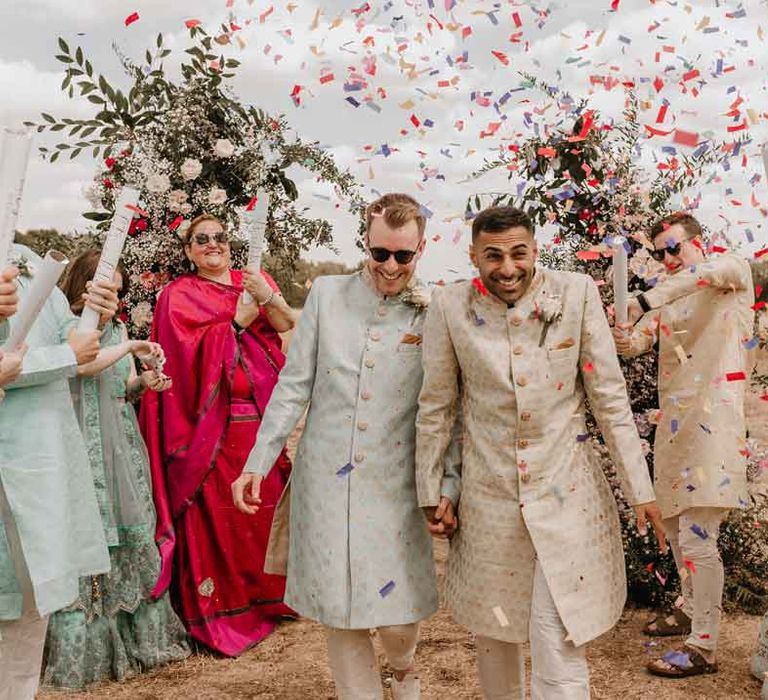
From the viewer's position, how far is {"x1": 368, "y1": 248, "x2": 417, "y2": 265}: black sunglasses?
11.6 ft

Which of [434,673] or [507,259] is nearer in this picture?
[507,259]

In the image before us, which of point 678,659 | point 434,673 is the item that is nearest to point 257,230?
point 434,673

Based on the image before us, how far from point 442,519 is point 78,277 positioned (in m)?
2.34

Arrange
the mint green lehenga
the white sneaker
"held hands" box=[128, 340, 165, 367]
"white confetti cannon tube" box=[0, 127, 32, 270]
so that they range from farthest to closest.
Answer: the mint green lehenga, "held hands" box=[128, 340, 165, 367], the white sneaker, "white confetti cannon tube" box=[0, 127, 32, 270]

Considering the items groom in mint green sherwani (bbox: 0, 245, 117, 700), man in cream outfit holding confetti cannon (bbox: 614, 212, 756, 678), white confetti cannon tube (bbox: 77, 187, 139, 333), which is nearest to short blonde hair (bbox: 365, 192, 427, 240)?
white confetti cannon tube (bbox: 77, 187, 139, 333)

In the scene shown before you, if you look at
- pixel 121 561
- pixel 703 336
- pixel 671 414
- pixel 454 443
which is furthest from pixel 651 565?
pixel 121 561

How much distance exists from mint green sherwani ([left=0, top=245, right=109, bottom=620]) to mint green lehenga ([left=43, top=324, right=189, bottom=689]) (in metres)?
1.29

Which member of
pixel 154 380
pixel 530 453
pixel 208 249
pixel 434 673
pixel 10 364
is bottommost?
pixel 434 673

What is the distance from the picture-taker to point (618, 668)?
16.3 feet

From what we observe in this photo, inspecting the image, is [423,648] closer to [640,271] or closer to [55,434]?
[640,271]

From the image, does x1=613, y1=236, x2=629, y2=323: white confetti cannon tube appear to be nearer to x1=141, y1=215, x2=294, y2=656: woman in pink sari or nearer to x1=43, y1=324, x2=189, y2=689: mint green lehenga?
x1=141, y1=215, x2=294, y2=656: woman in pink sari

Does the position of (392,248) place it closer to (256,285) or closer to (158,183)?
(256,285)

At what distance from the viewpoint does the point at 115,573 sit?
496 cm

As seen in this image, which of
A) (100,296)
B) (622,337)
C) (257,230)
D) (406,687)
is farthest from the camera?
(257,230)
